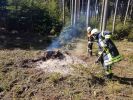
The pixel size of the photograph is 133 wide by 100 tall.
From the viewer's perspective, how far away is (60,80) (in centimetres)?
1061

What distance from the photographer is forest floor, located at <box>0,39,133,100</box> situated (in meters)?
9.58

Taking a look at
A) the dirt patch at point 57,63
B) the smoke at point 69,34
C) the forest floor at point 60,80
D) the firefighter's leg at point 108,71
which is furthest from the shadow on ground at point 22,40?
the firefighter's leg at point 108,71

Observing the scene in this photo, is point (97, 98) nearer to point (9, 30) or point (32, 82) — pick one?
point (32, 82)

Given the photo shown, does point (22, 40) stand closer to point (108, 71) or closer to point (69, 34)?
point (69, 34)

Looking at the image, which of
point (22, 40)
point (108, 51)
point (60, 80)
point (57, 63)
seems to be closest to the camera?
point (108, 51)

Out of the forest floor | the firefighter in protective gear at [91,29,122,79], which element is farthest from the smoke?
the firefighter in protective gear at [91,29,122,79]

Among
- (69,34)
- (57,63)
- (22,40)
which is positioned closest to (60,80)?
(57,63)

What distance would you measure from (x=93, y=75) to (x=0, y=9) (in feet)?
53.8

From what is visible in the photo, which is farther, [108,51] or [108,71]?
[108,71]

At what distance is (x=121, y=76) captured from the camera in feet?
38.7

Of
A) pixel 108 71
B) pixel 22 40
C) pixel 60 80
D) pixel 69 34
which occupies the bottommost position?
pixel 22 40

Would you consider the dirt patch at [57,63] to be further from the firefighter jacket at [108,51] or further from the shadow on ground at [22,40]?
the shadow on ground at [22,40]

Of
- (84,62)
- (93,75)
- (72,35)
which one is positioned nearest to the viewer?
(93,75)

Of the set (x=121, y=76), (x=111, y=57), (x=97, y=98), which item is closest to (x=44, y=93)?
(x=97, y=98)
